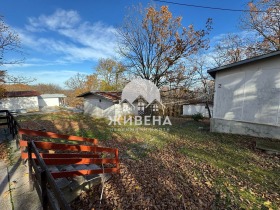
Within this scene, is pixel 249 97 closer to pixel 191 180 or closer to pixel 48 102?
pixel 191 180

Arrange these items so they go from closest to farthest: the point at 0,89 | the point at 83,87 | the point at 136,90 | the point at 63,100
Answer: the point at 0,89
the point at 136,90
the point at 83,87
the point at 63,100

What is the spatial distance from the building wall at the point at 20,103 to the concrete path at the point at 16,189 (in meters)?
28.4

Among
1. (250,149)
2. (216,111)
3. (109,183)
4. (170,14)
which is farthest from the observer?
(170,14)

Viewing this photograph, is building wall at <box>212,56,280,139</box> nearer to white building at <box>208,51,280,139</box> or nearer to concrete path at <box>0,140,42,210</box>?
white building at <box>208,51,280,139</box>

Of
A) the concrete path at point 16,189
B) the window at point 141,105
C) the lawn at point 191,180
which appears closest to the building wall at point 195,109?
the window at point 141,105

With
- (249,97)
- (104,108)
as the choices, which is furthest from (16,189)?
(104,108)

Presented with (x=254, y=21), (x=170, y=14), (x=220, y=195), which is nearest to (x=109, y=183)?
(x=220, y=195)

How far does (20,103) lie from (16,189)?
31.1 meters

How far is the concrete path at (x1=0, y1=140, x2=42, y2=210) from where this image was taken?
259 centimetres

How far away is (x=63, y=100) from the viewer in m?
43.2

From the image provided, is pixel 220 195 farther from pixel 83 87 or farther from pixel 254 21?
pixel 83 87

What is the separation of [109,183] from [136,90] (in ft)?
44.7

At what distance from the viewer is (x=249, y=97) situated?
826 centimetres

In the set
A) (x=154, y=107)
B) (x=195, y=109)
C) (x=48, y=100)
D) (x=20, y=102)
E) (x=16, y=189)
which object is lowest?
(x=16, y=189)
